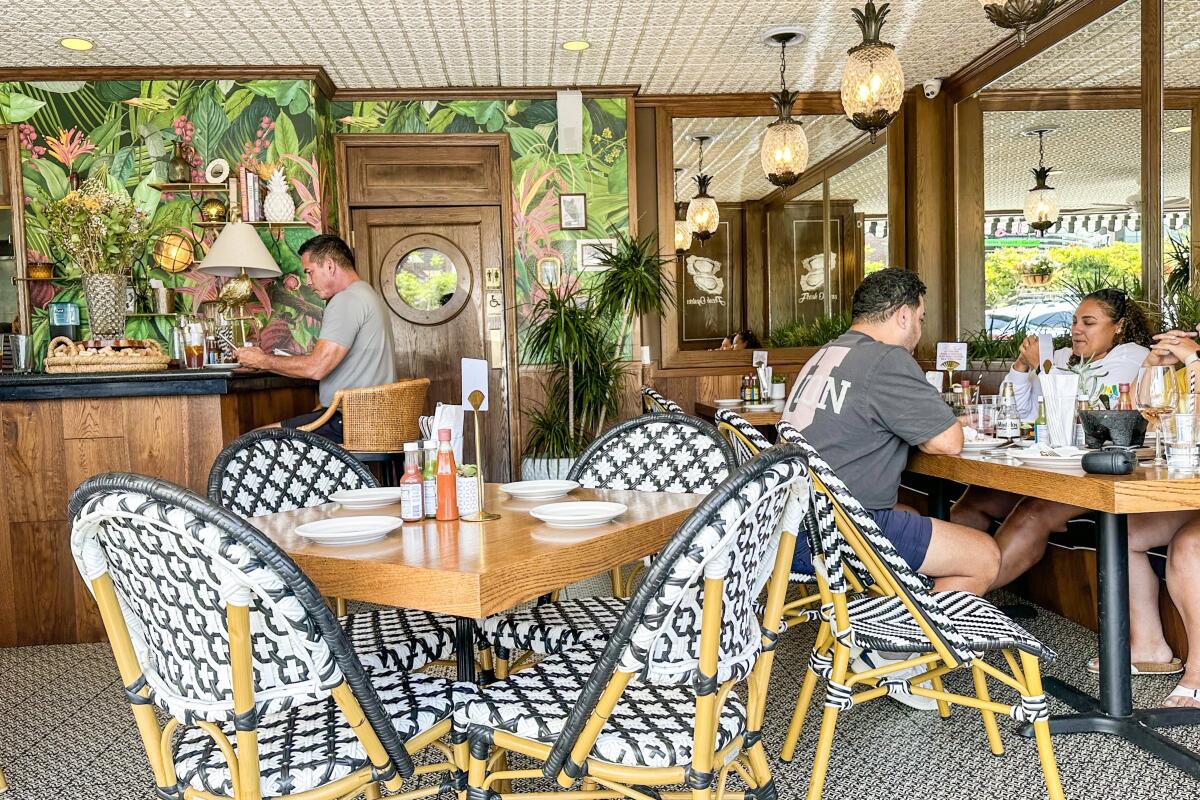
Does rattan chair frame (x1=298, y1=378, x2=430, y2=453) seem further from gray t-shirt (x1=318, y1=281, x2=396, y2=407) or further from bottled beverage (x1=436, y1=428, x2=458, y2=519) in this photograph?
bottled beverage (x1=436, y1=428, x2=458, y2=519)

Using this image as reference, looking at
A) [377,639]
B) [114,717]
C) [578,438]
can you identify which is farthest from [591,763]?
→ [578,438]

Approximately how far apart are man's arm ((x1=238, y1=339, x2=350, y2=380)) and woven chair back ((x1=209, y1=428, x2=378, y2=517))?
1807 millimetres

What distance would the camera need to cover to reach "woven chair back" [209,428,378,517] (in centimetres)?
239

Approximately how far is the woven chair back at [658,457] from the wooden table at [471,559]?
0.52 metres

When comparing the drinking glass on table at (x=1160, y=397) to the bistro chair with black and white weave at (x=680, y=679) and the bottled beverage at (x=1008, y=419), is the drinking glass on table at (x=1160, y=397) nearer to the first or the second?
the bottled beverage at (x=1008, y=419)

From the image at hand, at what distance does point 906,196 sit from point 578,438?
2.82m

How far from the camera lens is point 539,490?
2.29 metres

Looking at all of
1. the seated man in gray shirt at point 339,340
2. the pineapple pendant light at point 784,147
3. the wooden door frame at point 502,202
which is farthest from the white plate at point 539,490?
the wooden door frame at point 502,202

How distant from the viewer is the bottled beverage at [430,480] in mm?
2029

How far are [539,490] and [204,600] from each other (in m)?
1.02

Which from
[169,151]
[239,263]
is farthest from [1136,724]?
[169,151]

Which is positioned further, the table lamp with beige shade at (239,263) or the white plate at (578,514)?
the table lamp with beige shade at (239,263)

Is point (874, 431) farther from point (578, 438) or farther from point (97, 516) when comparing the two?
point (578, 438)

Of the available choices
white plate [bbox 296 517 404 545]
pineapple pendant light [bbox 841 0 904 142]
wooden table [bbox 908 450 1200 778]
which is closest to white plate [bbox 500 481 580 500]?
white plate [bbox 296 517 404 545]
